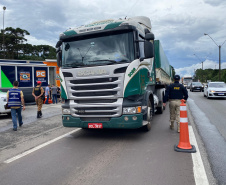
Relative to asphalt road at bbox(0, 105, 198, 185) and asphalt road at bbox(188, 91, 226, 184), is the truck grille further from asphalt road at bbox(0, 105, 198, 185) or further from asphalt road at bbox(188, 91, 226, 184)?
asphalt road at bbox(188, 91, 226, 184)

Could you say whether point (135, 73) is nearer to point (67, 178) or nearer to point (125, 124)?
point (125, 124)

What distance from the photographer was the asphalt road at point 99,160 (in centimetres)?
352

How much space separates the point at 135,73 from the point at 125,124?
131cm

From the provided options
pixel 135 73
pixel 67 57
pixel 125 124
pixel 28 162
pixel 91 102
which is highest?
pixel 67 57

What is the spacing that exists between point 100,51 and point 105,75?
713mm

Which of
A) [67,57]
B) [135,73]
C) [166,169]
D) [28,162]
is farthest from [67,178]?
[67,57]

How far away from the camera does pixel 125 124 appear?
209 inches

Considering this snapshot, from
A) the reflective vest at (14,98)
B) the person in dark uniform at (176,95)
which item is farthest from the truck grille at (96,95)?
the reflective vest at (14,98)

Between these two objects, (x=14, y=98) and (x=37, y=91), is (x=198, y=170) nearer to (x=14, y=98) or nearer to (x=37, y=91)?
(x=14, y=98)

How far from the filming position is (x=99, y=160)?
433 cm

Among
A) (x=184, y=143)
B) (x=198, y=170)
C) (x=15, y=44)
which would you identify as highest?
(x=15, y=44)


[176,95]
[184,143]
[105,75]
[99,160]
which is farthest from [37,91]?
[184,143]

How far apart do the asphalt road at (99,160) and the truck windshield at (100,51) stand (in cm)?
213

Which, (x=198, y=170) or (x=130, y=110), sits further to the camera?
(x=130, y=110)
